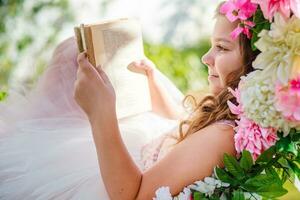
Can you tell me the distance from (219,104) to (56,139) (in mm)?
565

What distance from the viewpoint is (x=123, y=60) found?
1.89 metres

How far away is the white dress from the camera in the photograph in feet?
5.88

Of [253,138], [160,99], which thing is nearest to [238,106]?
[253,138]

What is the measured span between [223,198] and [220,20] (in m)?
0.49

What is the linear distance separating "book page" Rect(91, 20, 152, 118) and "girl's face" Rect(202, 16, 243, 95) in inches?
10.2

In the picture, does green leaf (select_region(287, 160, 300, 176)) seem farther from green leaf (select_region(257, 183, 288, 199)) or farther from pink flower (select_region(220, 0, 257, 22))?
pink flower (select_region(220, 0, 257, 22))

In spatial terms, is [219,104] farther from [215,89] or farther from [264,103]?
[264,103]

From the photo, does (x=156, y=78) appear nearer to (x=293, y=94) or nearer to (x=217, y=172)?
(x=217, y=172)

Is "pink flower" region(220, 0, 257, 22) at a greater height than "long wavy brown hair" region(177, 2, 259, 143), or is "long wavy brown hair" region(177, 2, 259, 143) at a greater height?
"pink flower" region(220, 0, 257, 22)

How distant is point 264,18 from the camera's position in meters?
1.43

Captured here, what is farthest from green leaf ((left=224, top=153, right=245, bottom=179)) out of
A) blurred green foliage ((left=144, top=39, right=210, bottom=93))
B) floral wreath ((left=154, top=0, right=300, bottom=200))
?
blurred green foliage ((left=144, top=39, right=210, bottom=93))

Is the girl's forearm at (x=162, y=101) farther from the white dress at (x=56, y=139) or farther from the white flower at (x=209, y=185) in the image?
the white flower at (x=209, y=185)

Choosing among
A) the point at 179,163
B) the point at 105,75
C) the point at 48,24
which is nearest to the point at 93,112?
the point at 105,75

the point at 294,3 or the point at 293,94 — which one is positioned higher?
the point at 294,3
